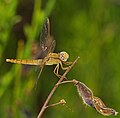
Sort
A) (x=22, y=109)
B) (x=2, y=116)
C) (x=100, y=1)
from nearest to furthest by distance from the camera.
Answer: (x=22, y=109)
(x=2, y=116)
(x=100, y=1)

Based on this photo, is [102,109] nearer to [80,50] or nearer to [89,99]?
[89,99]

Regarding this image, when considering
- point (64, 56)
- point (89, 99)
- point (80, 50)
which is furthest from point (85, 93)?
point (80, 50)

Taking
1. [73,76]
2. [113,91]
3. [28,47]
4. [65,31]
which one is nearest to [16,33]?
[65,31]

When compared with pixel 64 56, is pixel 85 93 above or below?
below

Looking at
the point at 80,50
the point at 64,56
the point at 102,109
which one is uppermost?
the point at 64,56

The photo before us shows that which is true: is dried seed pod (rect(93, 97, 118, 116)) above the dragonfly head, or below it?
below

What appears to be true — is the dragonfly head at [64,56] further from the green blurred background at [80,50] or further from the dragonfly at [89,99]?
the green blurred background at [80,50]

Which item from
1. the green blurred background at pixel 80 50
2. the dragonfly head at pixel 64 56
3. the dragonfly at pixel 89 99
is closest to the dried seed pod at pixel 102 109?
the dragonfly at pixel 89 99

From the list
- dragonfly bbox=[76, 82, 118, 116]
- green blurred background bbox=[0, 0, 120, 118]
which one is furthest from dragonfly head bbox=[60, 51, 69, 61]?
green blurred background bbox=[0, 0, 120, 118]

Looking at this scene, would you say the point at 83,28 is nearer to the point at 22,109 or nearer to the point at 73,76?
the point at 73,76

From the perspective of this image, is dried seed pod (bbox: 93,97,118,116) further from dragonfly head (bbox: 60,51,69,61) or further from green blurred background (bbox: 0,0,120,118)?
green blurred background (bbox: 0,0,120,118)

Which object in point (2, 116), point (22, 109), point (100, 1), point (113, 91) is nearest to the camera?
point (22, 109)
